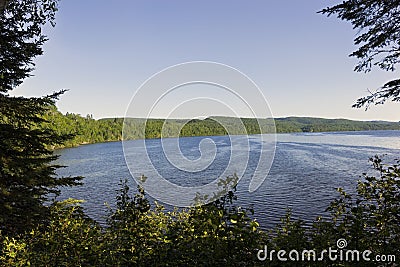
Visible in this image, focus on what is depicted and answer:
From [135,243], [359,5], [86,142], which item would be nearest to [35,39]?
[135,243]

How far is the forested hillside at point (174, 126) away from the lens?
415 centimetres

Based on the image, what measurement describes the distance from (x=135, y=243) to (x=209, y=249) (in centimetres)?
116

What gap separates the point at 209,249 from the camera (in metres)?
3.43

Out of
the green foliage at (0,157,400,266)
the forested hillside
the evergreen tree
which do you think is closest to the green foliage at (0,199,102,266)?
the green foliage at (0,157,400,266)

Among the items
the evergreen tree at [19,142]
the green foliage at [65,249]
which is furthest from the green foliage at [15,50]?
the green foliage at [65,249]

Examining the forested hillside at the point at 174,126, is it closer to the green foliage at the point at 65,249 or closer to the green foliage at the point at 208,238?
the green foliage at the point at 208,238

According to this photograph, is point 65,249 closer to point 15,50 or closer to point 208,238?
point 208,238

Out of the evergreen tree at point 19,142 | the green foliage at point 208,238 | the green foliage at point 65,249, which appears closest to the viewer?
the green foliage at point 208,238

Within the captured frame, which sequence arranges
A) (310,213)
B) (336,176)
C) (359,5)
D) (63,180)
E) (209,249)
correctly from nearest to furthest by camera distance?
1. (209,249)
2. (359,5)
3. (63,180)
4. (310,213)
5. (336,176)

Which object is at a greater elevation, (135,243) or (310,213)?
(135,243)

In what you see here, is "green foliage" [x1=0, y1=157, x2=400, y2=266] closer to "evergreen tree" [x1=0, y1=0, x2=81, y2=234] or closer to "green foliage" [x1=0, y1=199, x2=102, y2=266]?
"green foliage" [x1=0, y1=199, x2=102, y2=266]

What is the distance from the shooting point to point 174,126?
5043 mm

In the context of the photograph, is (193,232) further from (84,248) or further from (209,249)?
(84,248)

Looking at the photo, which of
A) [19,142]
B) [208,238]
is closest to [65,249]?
[208,238]
